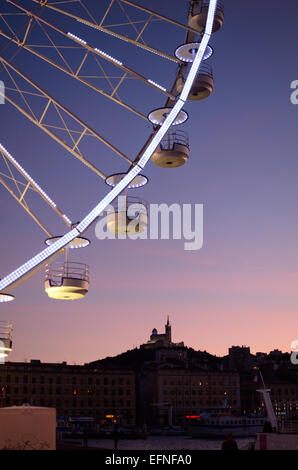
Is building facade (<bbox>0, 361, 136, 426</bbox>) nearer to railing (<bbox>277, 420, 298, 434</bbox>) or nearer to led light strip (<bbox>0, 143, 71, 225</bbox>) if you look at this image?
railing (<bbox>277, 420, 298, 434</bbox>)

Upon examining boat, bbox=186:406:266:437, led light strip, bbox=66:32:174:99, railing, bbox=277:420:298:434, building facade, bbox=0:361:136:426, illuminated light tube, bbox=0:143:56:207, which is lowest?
boat, bbox=186:406:266:437

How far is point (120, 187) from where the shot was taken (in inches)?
859

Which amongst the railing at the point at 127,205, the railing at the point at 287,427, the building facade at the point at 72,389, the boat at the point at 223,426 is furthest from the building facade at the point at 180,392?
the railing at the point at 127,205

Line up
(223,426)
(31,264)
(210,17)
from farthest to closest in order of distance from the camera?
(223,426)
(210,17)
(31,264)

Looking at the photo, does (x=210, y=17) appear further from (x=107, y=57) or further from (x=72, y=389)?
(x=72, y=389)

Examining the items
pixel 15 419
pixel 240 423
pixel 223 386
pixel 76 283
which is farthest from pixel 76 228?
pixel 223 386

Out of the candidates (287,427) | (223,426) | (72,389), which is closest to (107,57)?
(287,427)

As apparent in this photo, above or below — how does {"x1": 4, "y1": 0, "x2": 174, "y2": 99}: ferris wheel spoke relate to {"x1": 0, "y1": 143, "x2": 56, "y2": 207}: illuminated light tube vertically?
above

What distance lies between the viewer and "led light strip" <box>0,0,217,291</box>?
20.4 metres

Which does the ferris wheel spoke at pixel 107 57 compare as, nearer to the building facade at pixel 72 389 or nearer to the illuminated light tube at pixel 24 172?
the illuminated light tube at pixel 24 172

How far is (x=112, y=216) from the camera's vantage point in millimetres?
24984

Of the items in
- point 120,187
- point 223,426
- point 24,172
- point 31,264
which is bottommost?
point 223,426

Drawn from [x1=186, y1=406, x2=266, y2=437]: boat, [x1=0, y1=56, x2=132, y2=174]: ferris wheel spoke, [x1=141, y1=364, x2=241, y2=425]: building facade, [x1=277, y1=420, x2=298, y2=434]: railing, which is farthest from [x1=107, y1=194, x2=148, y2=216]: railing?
[x1=141, y1=364, x2=241, y2=425]: building facade

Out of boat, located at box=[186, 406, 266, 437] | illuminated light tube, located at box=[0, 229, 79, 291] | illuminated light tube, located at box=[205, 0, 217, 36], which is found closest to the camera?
illuminated light tube, located at box=[0, 229, 79, 291]
